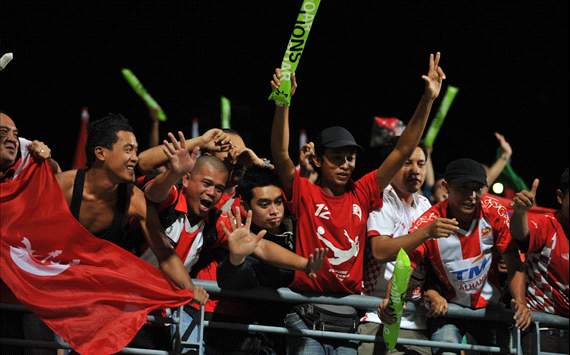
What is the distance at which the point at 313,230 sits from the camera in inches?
215

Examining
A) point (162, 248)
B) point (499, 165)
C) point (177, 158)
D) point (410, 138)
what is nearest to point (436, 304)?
point (410, 138)

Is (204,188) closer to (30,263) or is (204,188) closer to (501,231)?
(30,263)

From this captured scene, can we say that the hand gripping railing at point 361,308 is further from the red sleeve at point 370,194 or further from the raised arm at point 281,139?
the raised arm at point 281,139

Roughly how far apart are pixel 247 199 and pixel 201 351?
1.07m

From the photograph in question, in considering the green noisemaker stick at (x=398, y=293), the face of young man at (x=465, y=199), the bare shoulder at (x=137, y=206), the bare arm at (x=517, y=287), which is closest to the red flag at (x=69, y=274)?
the bare shoulder at (x=137, y=206)

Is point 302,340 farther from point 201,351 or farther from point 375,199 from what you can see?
point 375,199

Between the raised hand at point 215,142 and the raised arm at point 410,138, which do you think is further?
the raised hand at point 215,142

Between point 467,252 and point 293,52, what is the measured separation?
1.56m

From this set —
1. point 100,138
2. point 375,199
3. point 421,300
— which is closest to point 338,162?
point 375,199

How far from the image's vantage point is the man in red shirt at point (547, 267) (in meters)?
5.78

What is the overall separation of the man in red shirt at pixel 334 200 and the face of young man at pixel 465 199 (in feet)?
1.36

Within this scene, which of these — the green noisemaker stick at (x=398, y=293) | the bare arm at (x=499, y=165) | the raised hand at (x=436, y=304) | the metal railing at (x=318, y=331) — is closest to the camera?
the metal railing at (x=318, y=331)

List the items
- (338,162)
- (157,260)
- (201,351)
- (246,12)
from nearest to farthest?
(201,351) < (157,260) < (338,162) < (246,12)

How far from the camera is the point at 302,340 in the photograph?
17.3ft
